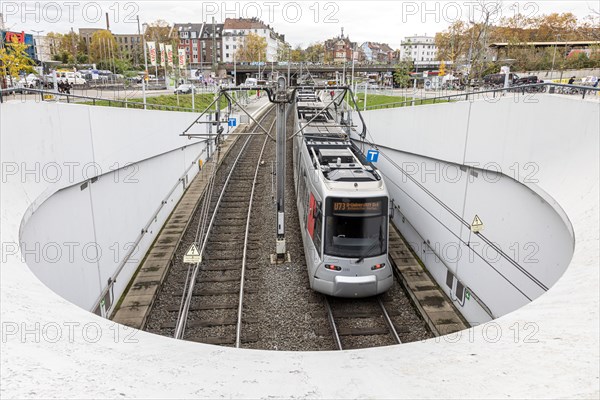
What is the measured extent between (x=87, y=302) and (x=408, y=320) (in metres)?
7.28

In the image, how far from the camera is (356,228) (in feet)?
32.3

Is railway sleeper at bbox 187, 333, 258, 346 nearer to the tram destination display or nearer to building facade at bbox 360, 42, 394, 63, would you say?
the tram destination display

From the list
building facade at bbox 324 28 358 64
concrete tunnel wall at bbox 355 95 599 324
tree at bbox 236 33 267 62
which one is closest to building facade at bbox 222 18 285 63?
tree at bbox 236 33 267 62

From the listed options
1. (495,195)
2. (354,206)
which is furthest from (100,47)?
(495,195)

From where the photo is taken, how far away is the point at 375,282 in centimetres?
1009

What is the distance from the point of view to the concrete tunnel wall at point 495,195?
6.89 m

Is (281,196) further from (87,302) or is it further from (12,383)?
(12,383)

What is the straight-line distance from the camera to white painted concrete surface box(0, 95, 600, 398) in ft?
9.80

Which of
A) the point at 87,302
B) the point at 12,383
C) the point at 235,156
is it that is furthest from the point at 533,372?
the point at 235,156

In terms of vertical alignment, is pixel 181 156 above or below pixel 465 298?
above

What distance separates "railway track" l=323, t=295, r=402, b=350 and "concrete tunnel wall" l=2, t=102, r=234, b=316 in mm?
5387

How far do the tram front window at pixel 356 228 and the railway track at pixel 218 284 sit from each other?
109 inches

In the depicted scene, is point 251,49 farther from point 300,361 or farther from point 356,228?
point 300,361

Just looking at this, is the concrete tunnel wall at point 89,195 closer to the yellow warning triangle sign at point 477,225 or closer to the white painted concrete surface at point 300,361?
the white painted concrete surface at point 300,361
